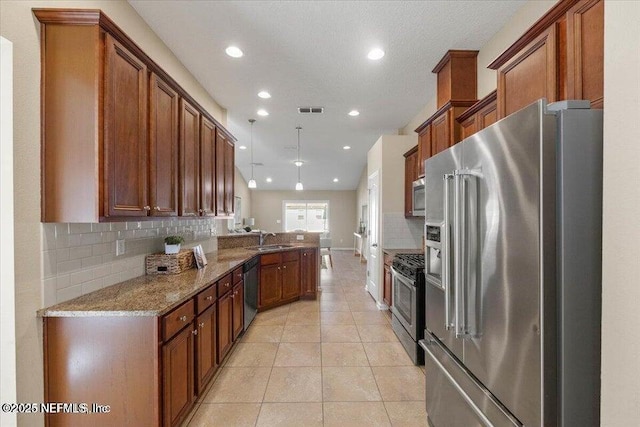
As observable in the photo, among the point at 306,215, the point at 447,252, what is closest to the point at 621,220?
the point at 447,252

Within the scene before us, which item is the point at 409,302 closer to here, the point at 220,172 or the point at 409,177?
the point at 409,177

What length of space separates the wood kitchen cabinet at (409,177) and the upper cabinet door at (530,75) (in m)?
2.07

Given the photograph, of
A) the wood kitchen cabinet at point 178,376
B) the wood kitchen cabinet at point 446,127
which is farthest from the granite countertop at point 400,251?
the wood kitchen cabinet at point 178,376

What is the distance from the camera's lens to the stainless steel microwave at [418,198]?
134 inches

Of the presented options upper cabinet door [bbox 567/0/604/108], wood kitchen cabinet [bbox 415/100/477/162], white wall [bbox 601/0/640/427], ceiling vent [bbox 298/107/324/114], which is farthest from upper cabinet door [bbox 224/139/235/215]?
white wall [bbox 601/0/640/427]

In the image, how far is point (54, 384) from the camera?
159 cm

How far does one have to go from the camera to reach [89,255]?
189 centimetres

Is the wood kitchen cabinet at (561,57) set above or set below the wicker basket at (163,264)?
above

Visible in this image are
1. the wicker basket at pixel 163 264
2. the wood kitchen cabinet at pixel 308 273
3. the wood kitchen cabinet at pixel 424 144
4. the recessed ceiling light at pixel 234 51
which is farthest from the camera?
the wood kitchen cabinet at pixel 308 273

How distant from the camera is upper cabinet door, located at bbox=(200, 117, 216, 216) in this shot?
9.65 ft

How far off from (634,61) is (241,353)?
3400mm

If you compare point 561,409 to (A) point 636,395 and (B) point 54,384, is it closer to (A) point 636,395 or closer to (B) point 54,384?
(A) point 636,395

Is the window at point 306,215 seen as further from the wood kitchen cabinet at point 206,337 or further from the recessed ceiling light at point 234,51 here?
the wood kitchen cabinet at point 206,337

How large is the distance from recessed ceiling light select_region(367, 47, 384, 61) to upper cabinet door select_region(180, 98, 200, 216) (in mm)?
1831
